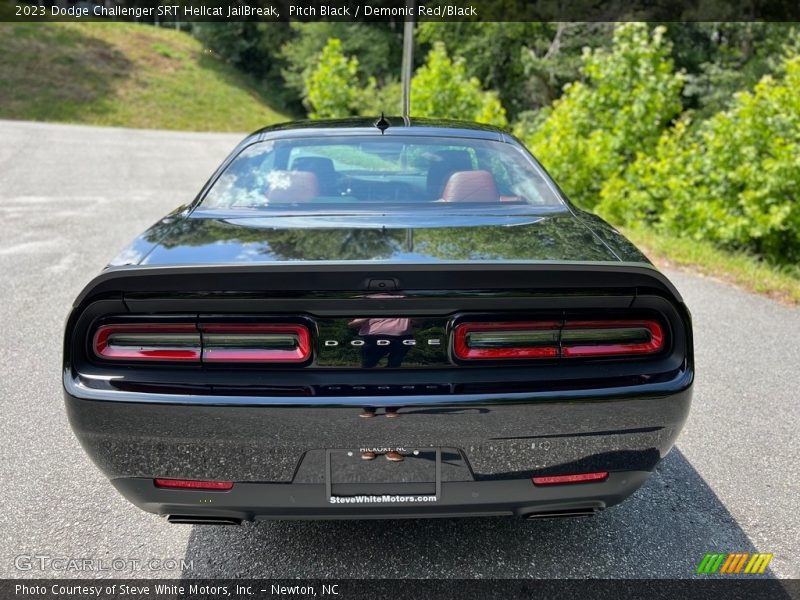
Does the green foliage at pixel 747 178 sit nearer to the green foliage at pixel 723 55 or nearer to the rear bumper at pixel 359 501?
the rear bumper at pixel 359 501

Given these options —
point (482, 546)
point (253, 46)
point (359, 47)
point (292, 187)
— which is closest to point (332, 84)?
point (292, 187)

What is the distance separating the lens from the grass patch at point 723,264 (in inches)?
253

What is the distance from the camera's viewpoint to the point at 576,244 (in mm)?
2242

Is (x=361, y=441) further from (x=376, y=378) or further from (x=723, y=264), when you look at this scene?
(x=723, y=264)

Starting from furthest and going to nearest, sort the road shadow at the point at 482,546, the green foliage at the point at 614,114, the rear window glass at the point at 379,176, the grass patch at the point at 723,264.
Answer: the green foliage at the point at 614,114
the grass patch at the point at 723,264
the rear window glass at the point at 379,176
the road shadow at the point at 482,546

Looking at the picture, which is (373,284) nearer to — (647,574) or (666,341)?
(666,341)

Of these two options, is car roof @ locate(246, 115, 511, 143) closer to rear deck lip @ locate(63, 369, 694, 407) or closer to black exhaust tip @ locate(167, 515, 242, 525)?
rear deck lip @ locate(63, 369, 694, 407)

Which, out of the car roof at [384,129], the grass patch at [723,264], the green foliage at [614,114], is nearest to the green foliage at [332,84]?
the green foliage at [614,114]

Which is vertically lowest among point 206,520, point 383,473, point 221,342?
point 206,520

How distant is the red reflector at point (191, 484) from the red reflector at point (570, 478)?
947 mm

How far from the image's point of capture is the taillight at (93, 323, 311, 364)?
1964mm

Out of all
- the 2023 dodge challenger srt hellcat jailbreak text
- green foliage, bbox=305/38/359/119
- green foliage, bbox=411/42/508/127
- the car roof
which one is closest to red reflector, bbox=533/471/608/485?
the 2023 dodge challenger srt hellcat jailbreak text

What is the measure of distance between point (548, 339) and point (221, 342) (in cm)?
98

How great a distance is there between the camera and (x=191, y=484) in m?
2.03
